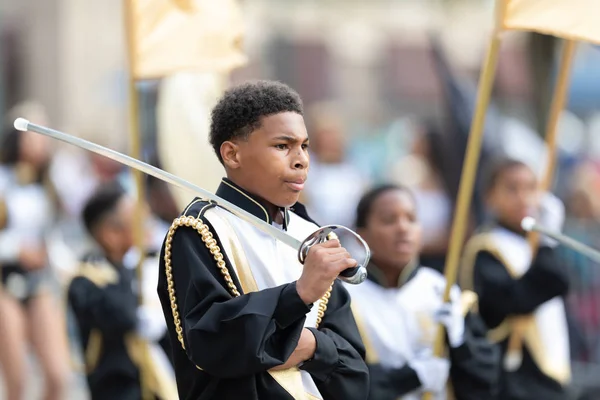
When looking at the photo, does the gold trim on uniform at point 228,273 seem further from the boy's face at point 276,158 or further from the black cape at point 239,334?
the boy's face at point 276,158

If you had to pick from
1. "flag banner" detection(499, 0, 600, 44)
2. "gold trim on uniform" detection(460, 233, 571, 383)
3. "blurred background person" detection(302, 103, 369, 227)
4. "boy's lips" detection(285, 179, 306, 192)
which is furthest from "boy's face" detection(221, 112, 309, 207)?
"blurred background person" detection(302, 103, 369, 227)

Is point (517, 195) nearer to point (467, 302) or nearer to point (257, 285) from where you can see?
point (467, 302)

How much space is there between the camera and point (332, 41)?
1086 inches

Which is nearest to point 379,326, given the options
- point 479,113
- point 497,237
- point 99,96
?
point 479,113

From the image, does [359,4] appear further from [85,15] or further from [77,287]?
[77,287]

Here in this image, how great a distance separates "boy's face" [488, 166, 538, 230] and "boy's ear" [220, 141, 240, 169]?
3.47 meters

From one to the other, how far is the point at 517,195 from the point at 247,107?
11.6 feet

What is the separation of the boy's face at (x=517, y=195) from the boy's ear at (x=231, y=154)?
11.4 feet

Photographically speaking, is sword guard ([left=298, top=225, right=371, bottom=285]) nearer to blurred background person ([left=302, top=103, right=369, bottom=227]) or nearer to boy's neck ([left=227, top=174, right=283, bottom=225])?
boy's neck ([left=227, top=174, right=283, bottom=225])

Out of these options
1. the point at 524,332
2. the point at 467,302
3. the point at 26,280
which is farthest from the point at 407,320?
the point at 26,280

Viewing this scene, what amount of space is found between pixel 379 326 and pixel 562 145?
33.8 feet

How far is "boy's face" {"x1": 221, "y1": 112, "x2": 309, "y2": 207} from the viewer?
4289mm

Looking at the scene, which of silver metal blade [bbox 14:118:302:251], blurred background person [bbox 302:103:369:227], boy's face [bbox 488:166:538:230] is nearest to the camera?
silver metal blade [bbox 14:118:302:251]

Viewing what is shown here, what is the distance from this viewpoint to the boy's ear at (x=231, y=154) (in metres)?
4.36
